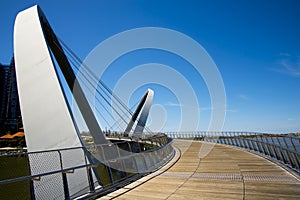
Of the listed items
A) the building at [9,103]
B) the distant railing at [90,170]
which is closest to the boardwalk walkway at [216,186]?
the distant railing at [90,170]

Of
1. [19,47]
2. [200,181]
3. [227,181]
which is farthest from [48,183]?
[19,47]

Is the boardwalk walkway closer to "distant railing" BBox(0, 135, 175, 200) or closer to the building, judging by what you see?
"distant railing" BBox(0, 135, 175, 200)

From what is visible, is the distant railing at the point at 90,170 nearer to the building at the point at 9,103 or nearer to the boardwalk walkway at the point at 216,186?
the boardwalk walkway at the point at 216,186

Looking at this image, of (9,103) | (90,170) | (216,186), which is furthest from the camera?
(9,103)

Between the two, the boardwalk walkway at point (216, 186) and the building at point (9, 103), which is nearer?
the boardwalk walkway at point (216, 186)

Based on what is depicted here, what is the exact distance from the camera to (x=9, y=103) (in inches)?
3290

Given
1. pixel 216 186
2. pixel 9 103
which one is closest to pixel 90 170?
pixel 216 186

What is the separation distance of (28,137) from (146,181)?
19.2 feet

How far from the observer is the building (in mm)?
81500

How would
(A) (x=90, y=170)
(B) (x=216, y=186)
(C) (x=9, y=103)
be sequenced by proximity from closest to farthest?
1. (A) (x=90, y=170)
2. (B) (x=216, y=186)
3. (C) (x=9, y=103)

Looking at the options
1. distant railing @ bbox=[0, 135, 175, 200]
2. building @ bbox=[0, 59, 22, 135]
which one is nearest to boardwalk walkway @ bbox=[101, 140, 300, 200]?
distant railing @ bbox=[0, 135, 175, 200]

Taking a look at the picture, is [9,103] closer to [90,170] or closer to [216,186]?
[90,170]

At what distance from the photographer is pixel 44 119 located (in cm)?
948

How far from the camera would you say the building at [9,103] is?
81500 mm
